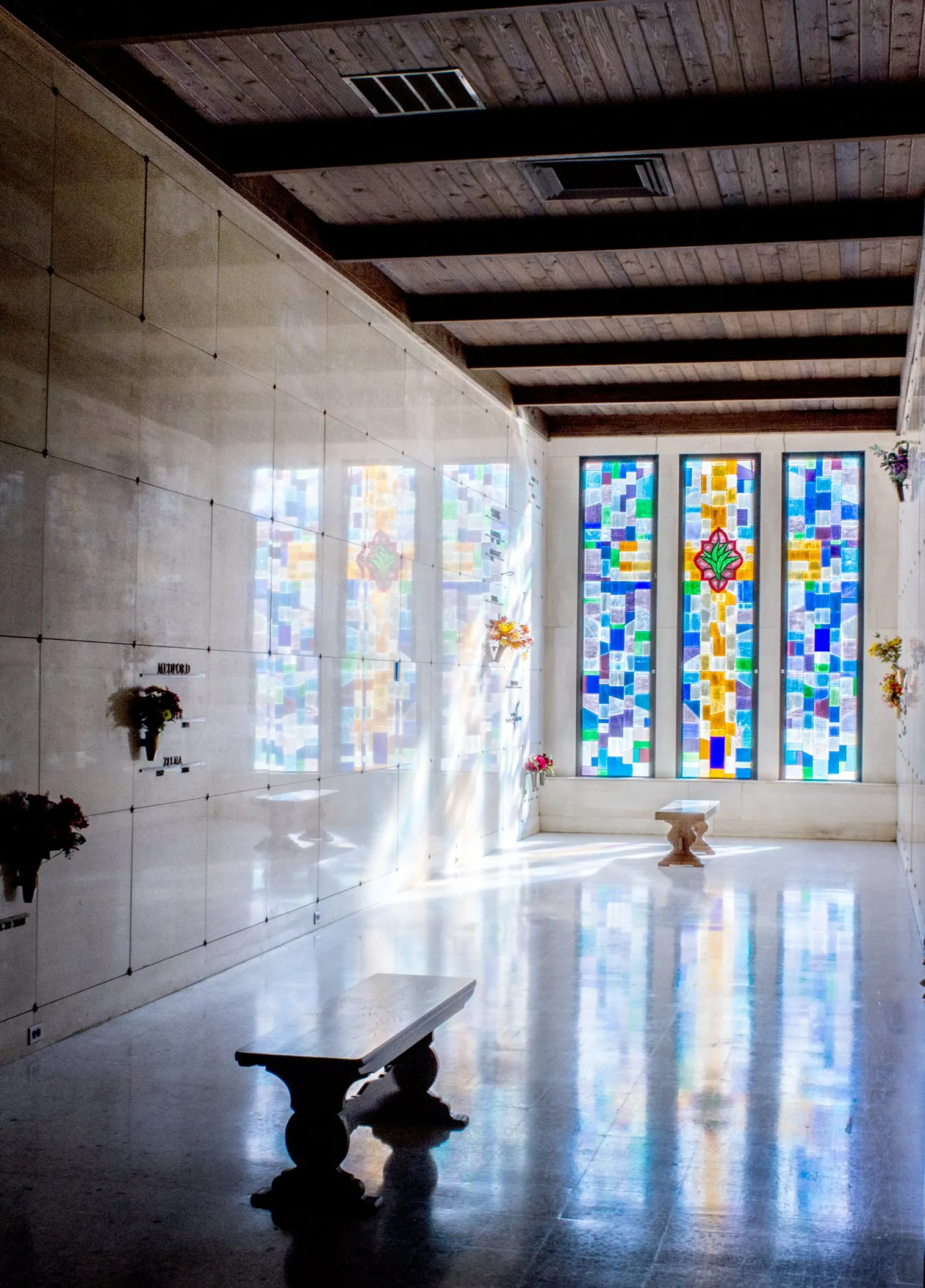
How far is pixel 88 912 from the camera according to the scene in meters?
5.23

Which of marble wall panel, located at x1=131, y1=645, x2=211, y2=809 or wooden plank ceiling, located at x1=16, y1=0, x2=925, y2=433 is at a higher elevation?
wooden plank ceiling, located at x1=16, y1=0, x2=925, y2=433

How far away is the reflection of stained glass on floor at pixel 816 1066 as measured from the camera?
11.8 feet

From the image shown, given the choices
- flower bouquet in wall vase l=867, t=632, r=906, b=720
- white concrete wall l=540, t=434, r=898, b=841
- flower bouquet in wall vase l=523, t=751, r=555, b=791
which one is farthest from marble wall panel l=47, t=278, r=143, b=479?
white concrete wall l=540, t=434, r=898, b=841

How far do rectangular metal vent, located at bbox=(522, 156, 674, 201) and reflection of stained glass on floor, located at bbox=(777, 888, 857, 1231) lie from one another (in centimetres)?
407

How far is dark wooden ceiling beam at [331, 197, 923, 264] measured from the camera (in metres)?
7.18

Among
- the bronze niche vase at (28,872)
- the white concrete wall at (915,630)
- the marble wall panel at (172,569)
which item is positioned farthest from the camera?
the white concrete wall at (915,630)

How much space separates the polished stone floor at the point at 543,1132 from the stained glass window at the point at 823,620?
17.6 feet

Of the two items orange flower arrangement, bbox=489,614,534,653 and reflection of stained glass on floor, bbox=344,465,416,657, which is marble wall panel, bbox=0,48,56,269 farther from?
orange flower arrangement, bbox=489,614,534,653

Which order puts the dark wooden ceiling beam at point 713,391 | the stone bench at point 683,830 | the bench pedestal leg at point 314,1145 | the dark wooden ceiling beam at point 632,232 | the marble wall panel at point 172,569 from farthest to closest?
the dark wooden ceiling beam at point 713,391 → the stone bench at point 683,830 → the dark wooden ceiling beam at point 632,232 → the marble wall panel at point 172,569 → the bench pedestal leg at point 314,1145

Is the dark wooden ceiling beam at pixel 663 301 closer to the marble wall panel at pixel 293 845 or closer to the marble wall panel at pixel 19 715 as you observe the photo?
the marble wall panel at pixel 293 845

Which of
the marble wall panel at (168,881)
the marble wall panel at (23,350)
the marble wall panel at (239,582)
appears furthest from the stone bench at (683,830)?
the marble wall panel at (23,350)

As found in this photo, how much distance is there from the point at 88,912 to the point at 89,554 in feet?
4.75

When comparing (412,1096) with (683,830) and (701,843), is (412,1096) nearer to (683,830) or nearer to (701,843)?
(683,830)

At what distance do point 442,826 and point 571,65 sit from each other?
5777mm
